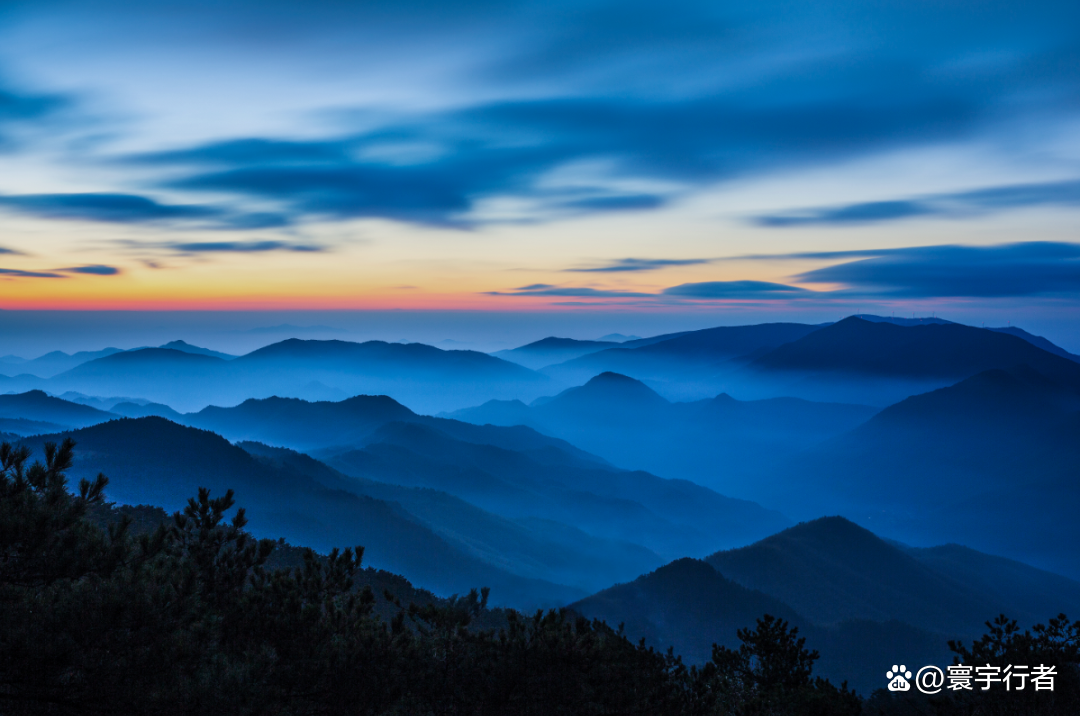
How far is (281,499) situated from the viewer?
138m

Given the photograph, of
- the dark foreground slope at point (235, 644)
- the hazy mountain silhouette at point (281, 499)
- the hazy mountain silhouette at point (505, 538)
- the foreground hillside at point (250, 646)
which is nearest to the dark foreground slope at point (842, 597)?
the hazy mountain silhouette at point (281, 499)

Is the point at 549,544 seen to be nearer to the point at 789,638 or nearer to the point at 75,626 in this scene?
the point at 789,638

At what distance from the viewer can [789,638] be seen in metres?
22.4

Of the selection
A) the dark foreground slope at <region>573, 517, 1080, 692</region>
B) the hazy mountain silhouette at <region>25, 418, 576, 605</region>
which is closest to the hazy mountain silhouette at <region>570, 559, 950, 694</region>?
the dark foreground slope at <region>573, 517, 1080, 692</region>

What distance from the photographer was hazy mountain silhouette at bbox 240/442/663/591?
490 feet

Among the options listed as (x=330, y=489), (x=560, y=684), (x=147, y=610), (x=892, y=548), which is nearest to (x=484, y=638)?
(x=560, y=684)

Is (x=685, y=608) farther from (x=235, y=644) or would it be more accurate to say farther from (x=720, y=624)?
(x=235, y=644)

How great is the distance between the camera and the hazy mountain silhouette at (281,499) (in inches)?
4894

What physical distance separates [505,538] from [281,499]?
185 ft

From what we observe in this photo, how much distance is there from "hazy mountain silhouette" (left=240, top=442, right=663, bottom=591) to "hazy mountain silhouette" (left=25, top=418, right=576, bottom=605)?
25.7ft

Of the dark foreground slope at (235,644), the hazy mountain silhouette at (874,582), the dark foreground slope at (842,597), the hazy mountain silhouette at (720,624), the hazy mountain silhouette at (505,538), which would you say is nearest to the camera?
the dark foreground slope at (235,644)

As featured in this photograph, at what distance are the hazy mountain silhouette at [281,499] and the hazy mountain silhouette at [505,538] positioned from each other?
785 centimetres

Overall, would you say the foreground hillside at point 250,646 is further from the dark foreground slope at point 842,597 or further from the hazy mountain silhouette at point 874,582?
the hazy mountain silhouette at point 874,582

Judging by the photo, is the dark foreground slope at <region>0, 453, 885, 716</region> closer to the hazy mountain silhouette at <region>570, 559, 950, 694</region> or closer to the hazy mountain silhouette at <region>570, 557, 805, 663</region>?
the hazy mountain silhouette at <region>570, 557, 805, 663</region>
